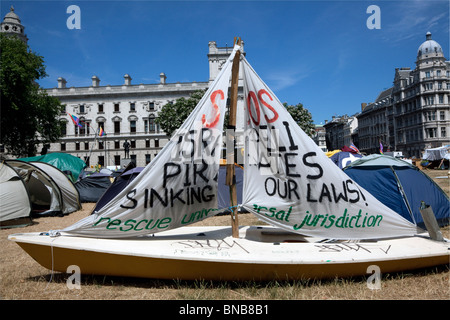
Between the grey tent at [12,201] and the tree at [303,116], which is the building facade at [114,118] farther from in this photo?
the grey tent at [12,201]

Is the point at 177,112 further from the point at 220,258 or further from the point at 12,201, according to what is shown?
the point at 220,258

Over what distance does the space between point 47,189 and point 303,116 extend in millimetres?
31196

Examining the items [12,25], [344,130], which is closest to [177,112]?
[12,25]

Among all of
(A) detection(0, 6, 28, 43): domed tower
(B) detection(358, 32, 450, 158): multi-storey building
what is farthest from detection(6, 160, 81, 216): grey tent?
(B) detection(358, 32, 450, 158): multi-storey building

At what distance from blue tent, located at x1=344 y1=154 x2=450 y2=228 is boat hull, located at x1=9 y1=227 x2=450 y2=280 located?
260 cm

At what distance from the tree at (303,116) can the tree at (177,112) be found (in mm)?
12111

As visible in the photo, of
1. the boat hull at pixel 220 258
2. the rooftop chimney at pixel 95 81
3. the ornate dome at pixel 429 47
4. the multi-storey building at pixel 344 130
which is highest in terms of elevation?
the ornate dome at pixel 429 47

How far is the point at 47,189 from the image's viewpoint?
36.4 ft

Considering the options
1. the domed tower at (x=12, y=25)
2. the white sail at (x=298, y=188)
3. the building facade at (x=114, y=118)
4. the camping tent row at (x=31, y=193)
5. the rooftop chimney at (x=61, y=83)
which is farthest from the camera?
the rooftop chimney at (x=61, y=83)

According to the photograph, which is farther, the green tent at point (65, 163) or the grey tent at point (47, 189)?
the green tent at point (65, 163)

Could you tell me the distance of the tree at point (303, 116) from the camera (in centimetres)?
3525

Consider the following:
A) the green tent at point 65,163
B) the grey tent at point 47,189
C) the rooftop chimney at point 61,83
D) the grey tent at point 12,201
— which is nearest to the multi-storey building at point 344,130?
the rooftop chimney at point 61,83
